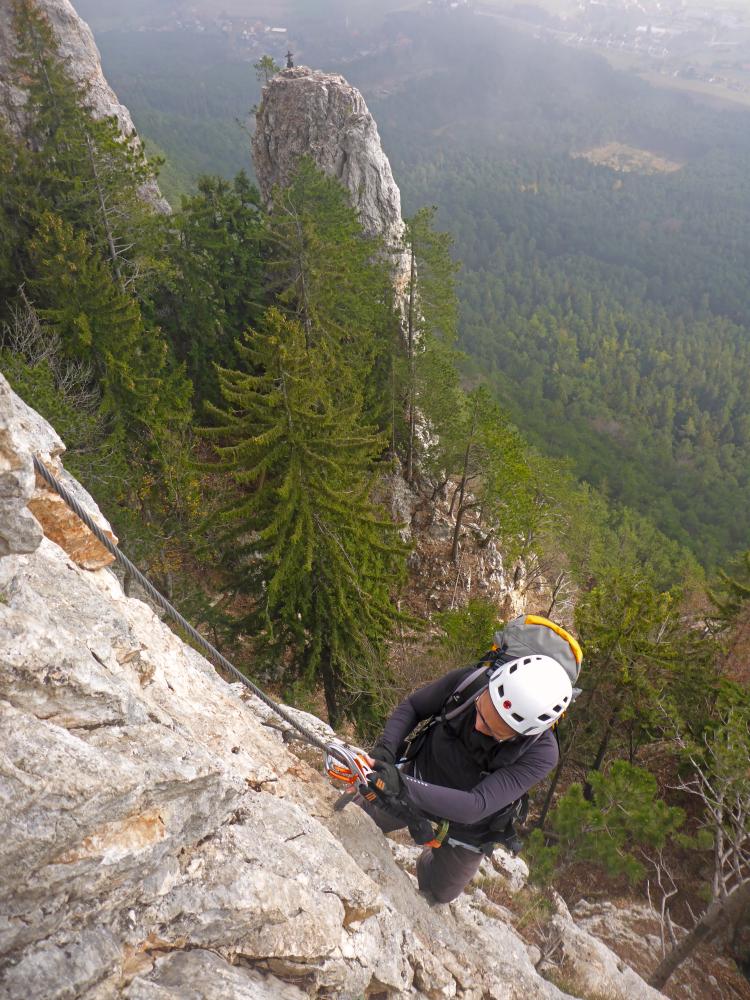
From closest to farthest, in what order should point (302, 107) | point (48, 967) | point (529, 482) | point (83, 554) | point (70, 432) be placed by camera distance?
point (48, 967)
point (83, 554)
point (70, 432)
point (529, 482)
point (302, 107)

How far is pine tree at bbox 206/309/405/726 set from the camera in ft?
34.1

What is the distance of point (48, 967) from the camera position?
3.21 metres

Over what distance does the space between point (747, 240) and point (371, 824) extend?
238 m

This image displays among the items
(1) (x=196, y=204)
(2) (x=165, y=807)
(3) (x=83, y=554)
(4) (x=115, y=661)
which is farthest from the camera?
(1) (x=196, y=204)

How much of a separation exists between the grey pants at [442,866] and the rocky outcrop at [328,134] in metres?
33.7

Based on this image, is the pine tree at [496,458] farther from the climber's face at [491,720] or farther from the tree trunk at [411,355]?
the climber's face at [491,720]

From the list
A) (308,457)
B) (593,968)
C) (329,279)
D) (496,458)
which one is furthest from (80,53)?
(593,968)

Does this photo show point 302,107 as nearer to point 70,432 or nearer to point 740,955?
point 70,432

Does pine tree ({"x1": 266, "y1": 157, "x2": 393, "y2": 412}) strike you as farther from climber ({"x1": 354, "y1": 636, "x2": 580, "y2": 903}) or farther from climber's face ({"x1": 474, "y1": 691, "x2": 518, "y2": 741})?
climber's face ({"x1": 474, "y1": 691, "x2": 518, "y2": 741})

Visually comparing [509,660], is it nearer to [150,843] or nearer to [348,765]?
[348,765]

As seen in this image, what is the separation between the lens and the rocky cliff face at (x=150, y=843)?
3.33 m

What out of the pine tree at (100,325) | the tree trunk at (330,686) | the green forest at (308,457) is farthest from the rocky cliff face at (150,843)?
the pine tree at (100,325)

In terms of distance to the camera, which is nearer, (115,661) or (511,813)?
(115,661)

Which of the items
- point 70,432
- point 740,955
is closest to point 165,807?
point 70,432
